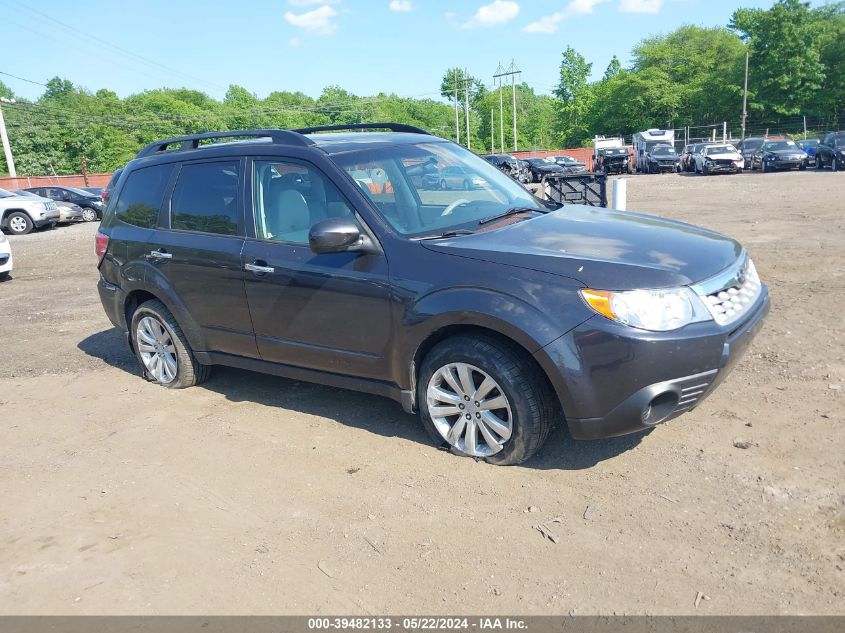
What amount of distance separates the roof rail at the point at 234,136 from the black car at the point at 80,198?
2084 cm

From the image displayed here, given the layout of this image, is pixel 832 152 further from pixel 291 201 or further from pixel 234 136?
pixel 291 201

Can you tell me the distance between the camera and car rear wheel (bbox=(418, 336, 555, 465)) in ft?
12.2

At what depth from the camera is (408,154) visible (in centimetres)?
479

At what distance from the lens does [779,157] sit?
31.7 metres

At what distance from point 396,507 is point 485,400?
744mm

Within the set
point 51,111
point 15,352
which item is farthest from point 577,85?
point 15,352

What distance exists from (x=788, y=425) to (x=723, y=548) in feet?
4.70

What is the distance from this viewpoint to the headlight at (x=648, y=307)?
133 inches

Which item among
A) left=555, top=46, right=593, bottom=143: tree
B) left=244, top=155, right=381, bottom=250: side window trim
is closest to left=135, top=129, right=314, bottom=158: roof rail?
left=244, top=155, right=381, bottom=250: side window trim

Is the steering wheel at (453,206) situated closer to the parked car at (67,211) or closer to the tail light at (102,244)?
the tail light at (102,244)

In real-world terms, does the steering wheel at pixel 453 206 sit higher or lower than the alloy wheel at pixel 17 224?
higher

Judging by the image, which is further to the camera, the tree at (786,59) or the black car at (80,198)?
the tree at (786,59)

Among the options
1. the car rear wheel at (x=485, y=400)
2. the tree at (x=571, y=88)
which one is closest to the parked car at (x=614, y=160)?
the car rear wheel at (x=485, y=400)

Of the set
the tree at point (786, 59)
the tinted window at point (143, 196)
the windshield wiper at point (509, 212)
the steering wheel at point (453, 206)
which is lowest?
the windshield wiper at point (509, 212)
